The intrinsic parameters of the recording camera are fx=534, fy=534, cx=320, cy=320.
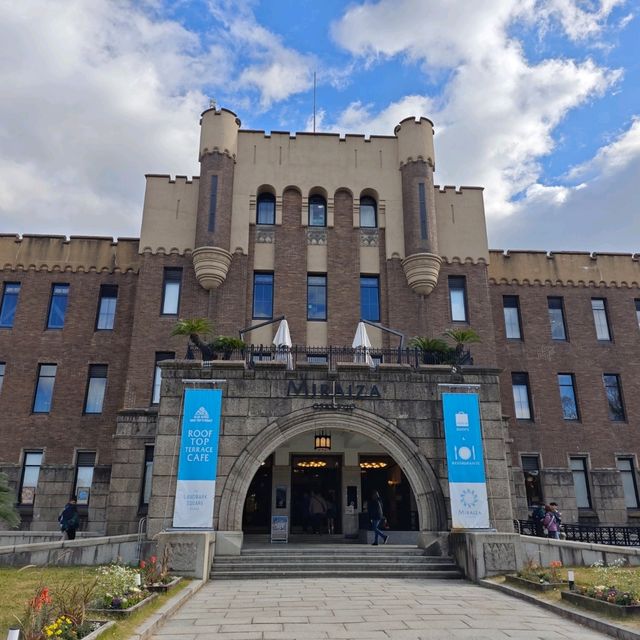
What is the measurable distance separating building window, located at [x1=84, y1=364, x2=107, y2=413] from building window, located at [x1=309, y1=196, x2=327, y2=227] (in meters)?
11.2

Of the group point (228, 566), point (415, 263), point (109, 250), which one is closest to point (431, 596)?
point (228, 566)

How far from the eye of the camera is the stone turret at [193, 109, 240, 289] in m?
22.1

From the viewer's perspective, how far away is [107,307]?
24266mm

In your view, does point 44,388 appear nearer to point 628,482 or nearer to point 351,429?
point 351,429

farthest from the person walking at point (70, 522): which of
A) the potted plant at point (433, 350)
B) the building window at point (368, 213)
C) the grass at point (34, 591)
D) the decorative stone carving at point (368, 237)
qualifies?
the building window at point (368, 213)

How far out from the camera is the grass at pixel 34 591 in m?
7.78

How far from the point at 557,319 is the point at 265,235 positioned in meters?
14.5

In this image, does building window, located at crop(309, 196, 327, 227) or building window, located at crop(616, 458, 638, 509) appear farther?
building window, located at crop(309, 196, 327, 227)

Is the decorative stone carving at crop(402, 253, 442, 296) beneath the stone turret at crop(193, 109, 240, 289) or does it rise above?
beneath

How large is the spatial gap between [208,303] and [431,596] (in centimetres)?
1468

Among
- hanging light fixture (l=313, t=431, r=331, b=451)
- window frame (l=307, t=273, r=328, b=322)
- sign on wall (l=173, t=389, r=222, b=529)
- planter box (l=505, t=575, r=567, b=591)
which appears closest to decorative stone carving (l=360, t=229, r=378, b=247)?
window frame (l=307, t=273, r=328, b=322)

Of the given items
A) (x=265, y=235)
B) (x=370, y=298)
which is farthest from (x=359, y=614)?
(x=265, y=235)

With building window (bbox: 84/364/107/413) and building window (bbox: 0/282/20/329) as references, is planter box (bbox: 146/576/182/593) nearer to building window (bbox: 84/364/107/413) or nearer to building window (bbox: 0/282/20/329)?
building window (bbox: 84/364/107/413)

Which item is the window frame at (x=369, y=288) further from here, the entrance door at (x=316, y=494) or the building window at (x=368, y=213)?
the entrance door at (x=316, y=494)
